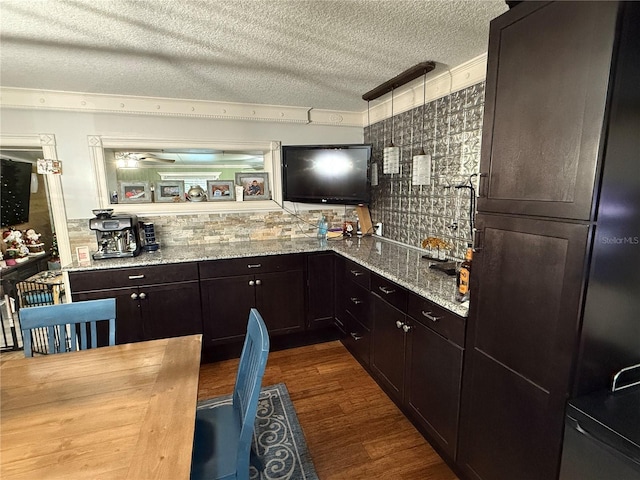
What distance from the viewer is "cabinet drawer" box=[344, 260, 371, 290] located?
2.40m

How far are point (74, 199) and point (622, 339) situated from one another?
3707 mm

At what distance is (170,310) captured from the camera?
104 inches

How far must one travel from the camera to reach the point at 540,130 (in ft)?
3.59

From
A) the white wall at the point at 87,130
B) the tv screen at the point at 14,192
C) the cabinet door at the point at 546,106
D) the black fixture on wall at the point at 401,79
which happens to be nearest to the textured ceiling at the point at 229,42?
the black fixture on wall at the point at 401,79

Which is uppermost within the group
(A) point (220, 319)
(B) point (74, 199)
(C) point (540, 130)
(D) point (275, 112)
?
(D) point (275, 112)

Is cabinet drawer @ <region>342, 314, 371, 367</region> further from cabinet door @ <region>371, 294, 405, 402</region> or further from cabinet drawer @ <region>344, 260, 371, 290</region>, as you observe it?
cabinet drawer @ <region>344, 260, 371, 290</region>

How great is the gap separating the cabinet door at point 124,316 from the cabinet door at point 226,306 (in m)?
0.51

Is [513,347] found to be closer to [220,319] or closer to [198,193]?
[220,319]

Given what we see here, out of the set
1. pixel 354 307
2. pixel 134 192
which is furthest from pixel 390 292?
pixel 134 192

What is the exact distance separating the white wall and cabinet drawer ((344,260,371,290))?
1.60m

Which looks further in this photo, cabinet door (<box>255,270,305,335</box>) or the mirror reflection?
the mirror reflection

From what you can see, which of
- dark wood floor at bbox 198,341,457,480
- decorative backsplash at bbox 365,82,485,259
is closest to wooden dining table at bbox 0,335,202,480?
dark wood floor at bbox 198,341,457,480

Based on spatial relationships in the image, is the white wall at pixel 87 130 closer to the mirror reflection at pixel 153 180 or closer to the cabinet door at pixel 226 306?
the mirror reflection at pixel 153 180

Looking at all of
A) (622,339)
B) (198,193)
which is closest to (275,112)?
(198,193)
